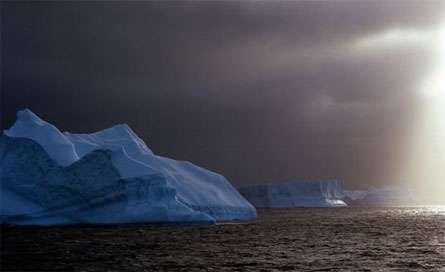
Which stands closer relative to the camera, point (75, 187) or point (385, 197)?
point (75, 187)

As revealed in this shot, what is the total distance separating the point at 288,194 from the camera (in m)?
119

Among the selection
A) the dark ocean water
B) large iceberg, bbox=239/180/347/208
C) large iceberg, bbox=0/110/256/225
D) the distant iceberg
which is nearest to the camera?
the dark ocean water

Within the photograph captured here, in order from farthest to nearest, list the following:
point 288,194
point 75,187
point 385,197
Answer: point 385,197 < point 288,194 < point 75,187

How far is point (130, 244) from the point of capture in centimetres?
2869

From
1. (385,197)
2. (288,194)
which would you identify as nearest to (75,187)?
(288,194)

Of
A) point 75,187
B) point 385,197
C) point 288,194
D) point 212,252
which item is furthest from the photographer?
point 385,197

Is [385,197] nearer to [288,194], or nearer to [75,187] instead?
[288,194]

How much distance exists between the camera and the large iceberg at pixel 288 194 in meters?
116

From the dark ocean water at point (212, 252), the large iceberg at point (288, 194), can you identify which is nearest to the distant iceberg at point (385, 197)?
the large iceberg at point (288, 194)

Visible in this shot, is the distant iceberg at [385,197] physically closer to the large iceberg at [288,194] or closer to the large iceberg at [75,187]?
the large iceberg at [288,194]

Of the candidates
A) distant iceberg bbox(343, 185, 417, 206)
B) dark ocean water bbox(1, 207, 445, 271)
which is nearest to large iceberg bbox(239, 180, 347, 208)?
distant iceberg bbox(343, 185, 417, 206)

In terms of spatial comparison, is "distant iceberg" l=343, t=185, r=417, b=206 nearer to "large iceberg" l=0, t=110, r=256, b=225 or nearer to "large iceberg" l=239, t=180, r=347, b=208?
"large iceberg" l=239, t=180, r=347, b=208

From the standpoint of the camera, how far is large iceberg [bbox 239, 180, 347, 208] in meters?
116

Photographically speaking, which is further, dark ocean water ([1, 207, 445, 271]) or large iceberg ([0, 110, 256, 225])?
large iceberg ([0, 110, 256, 225])
